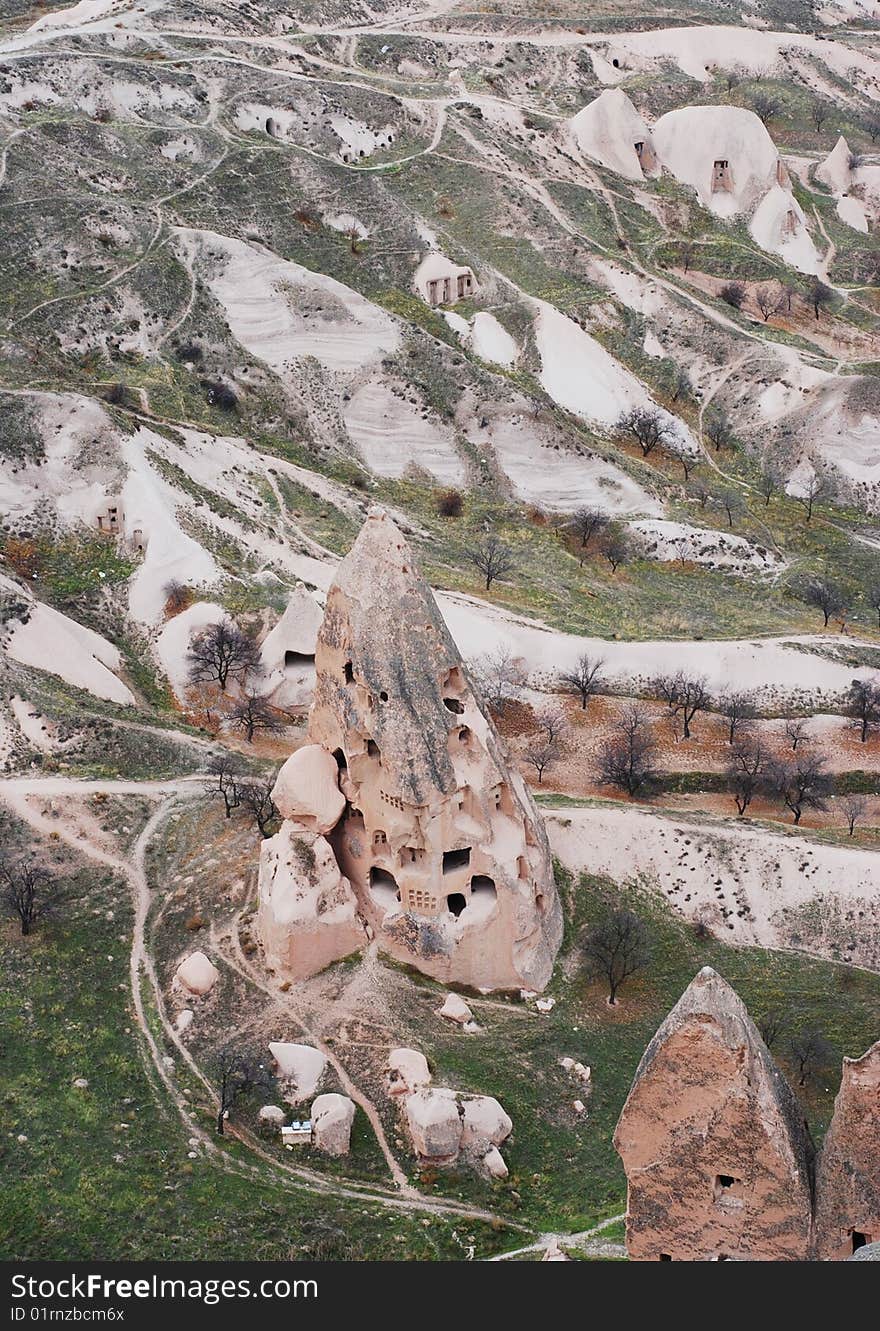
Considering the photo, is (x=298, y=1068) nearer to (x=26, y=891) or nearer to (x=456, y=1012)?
(x=456, y=1012)

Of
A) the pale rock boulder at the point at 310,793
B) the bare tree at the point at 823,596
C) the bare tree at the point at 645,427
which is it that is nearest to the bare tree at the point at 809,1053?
the pale rock boulder at the point at 310,793

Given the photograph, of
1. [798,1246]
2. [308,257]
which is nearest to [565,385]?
[308,257]

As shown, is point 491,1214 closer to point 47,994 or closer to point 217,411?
point 47,994

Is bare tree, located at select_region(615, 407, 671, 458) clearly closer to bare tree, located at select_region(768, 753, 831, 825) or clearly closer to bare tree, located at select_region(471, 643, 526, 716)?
bare tree, located at select_region(471, 643, 526, 716)

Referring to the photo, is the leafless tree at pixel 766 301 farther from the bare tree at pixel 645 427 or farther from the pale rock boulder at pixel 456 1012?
the pale rock boulder at pixel 456 1012

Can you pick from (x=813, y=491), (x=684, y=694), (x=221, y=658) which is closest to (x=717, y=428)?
(x=813, y=491)

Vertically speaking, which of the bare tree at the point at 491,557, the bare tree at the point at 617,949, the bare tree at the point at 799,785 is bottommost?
the bare tree at the point at 491,557
